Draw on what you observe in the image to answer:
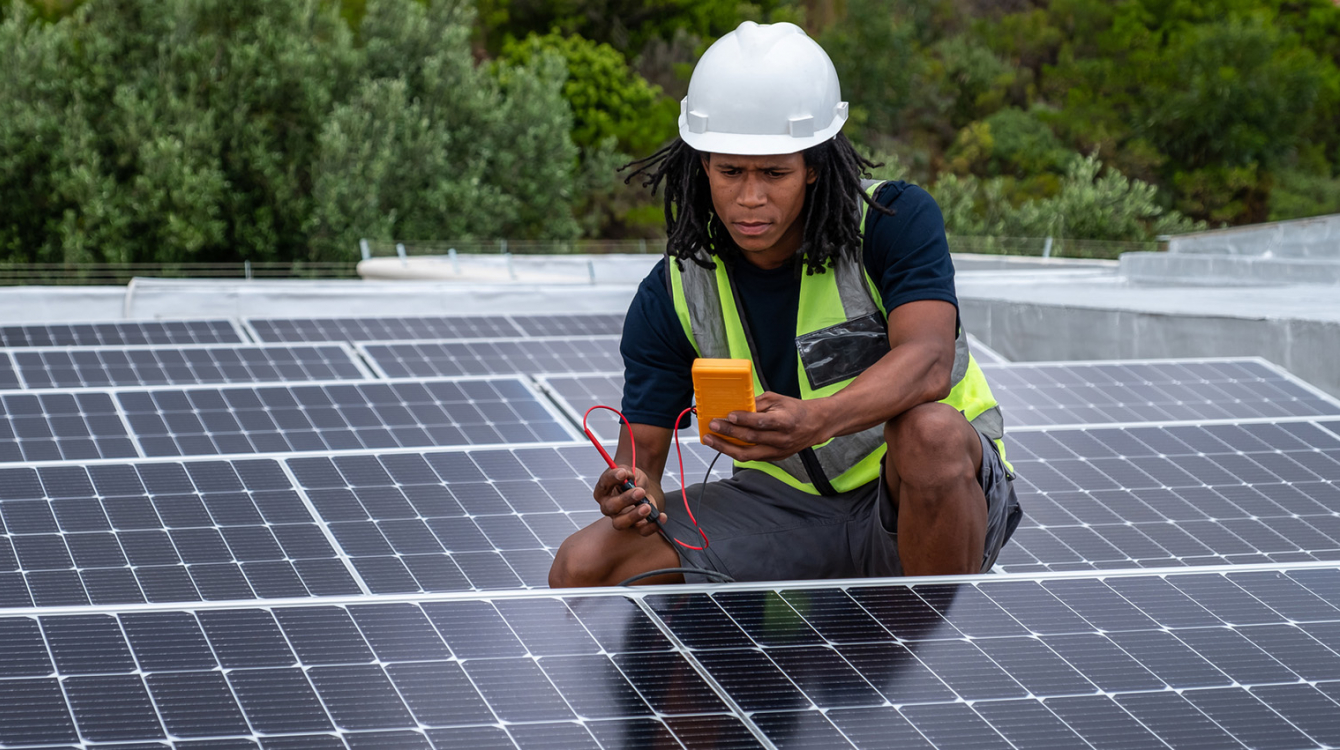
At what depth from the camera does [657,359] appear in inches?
184

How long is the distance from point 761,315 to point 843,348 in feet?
0.99

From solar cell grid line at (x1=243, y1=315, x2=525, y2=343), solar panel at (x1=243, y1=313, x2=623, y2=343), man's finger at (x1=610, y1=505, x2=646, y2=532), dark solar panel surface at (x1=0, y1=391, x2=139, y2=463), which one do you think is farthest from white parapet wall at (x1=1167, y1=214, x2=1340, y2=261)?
man's finger at (x1=610, y1=505, x2=646, y2=532)

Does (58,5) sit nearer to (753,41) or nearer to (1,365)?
(1,365)

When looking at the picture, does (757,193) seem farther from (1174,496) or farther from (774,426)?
(1174,496)

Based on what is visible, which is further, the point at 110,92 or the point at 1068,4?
the point at 1068,4

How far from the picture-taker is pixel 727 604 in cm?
373

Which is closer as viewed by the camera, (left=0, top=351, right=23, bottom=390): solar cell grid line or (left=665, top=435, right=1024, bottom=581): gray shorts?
(left=665, top=435, right=1024, bottom=581): gray shorts

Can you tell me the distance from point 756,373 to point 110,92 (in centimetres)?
3807

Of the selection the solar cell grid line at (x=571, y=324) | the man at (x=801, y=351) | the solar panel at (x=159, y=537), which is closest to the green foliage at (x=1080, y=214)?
the solar cell grid line at (x=571, y=324)

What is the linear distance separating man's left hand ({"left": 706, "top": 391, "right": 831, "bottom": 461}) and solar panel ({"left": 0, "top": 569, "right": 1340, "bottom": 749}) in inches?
16.1

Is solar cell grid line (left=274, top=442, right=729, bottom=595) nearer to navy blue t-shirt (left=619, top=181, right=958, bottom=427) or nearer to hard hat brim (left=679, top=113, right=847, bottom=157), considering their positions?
navy blue t-shirt (left=619, top=181, right=958, bottom=427)

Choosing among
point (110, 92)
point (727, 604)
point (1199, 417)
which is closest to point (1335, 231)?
point (1199, 417)

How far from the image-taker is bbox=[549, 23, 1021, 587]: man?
4.14 meters

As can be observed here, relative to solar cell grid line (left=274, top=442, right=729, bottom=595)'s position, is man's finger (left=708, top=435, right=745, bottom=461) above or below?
above
